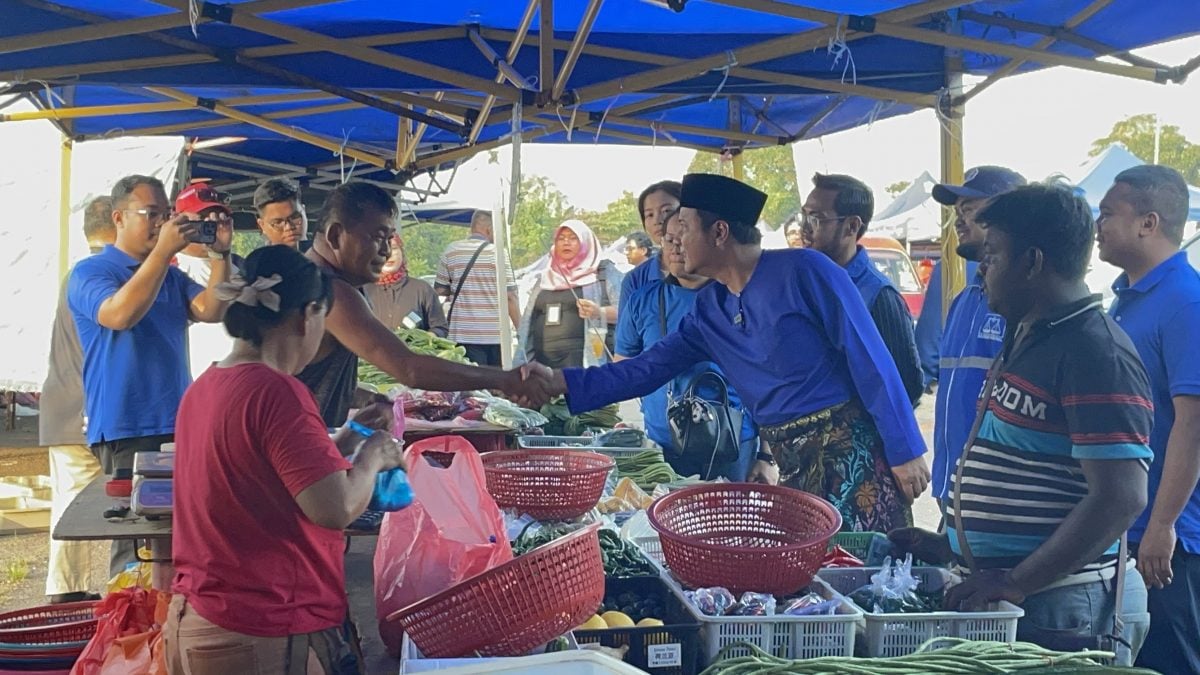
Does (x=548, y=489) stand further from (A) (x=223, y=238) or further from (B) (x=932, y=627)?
(A) (x=223, y=238)

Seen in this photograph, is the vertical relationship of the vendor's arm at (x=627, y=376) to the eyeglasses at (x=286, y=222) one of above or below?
below

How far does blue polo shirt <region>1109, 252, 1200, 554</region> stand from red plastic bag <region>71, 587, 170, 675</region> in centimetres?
283

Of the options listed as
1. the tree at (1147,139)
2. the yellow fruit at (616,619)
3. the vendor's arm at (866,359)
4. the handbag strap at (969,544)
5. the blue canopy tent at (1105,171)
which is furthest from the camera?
the tree at (1147,139)

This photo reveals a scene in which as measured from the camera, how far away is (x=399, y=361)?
3.50 m

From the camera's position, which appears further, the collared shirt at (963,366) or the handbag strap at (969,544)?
the collared shirt at (963,366)

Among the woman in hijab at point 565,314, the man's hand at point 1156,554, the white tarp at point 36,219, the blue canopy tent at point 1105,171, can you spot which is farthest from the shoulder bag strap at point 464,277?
the blue canopy tent at point 1105,171

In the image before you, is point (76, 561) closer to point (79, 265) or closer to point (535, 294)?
point (79, 265)

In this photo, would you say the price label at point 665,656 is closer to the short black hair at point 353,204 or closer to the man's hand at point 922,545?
the man's hand at point 922,545

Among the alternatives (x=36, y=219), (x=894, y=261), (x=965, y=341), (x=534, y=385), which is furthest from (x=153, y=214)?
(x=894, y=261)

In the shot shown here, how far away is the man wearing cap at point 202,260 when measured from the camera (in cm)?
404

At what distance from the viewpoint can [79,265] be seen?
165 inches

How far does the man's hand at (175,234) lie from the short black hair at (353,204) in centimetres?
87

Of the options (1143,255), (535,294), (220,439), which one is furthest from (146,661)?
(535,294)

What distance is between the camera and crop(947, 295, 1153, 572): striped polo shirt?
211cm
